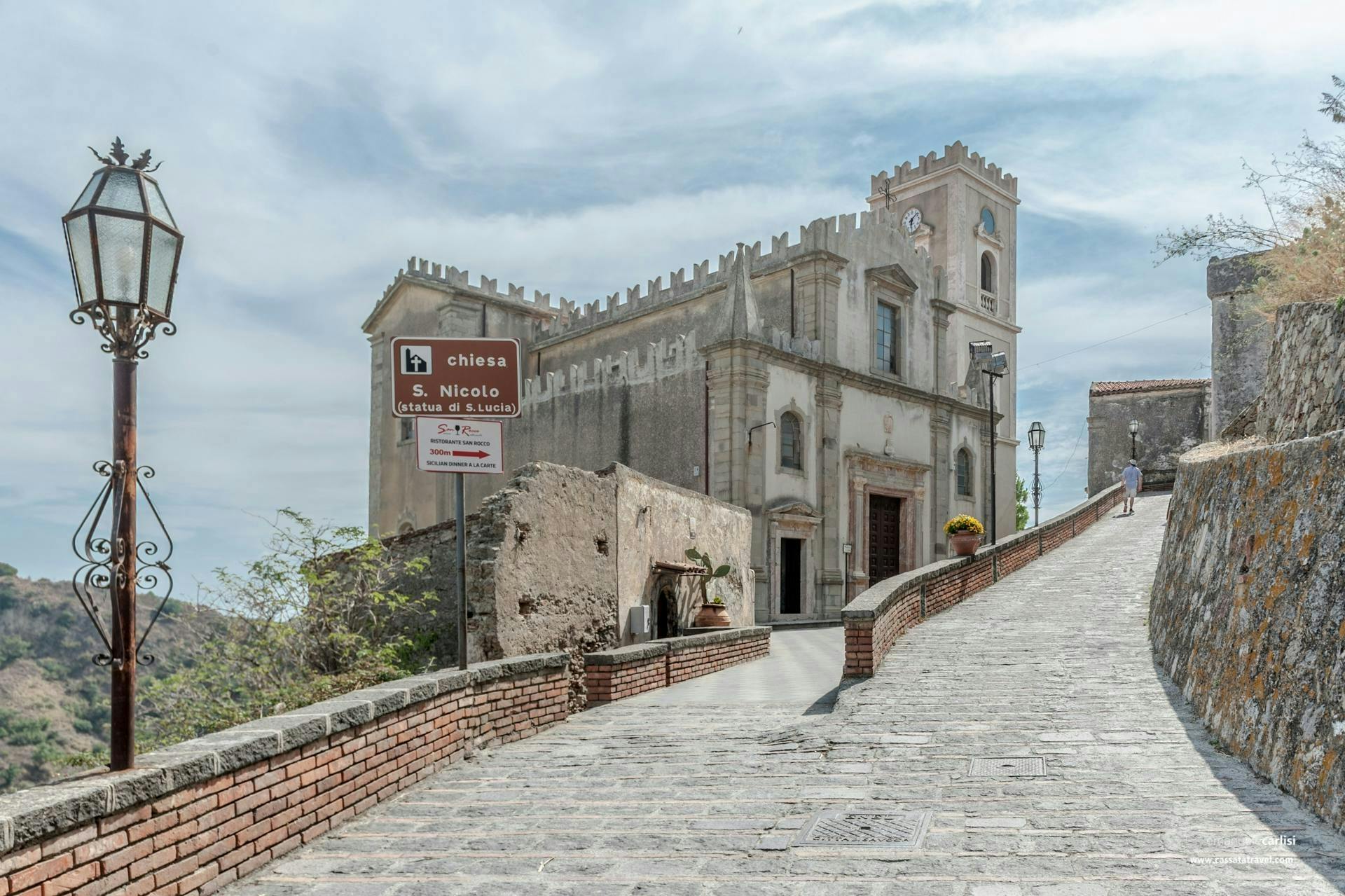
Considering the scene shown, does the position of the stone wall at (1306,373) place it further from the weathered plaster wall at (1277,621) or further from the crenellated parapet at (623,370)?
the crenellated parapet at (623,370)

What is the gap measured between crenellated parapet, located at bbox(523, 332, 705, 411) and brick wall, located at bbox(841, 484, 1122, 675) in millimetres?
9345

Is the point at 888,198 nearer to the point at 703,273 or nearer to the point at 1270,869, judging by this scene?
the point at 703,273

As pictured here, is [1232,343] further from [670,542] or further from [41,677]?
[41,677]

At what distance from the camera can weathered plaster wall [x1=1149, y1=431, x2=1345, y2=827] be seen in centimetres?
480

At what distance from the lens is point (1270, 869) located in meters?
4.02

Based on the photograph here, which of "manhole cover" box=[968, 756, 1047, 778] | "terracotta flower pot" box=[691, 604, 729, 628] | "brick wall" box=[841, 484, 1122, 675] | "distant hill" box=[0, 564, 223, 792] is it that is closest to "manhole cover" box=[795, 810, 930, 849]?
"manhole cover" box=[968, 756, 1047, 778]

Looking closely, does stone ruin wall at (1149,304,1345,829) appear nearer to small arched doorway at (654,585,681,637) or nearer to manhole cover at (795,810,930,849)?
manhole cover at (795,810,930,849)

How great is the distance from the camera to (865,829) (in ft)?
16.1

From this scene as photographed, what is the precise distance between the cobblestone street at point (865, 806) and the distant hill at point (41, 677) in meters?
27.5

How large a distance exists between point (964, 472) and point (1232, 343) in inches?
354

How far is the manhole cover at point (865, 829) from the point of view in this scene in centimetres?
470

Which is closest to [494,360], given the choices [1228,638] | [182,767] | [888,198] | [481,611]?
[481,611]

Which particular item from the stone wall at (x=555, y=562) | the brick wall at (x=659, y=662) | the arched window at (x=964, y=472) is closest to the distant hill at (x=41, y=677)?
the stone wall at (x=555, y=562)

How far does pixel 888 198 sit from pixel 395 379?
130ft
